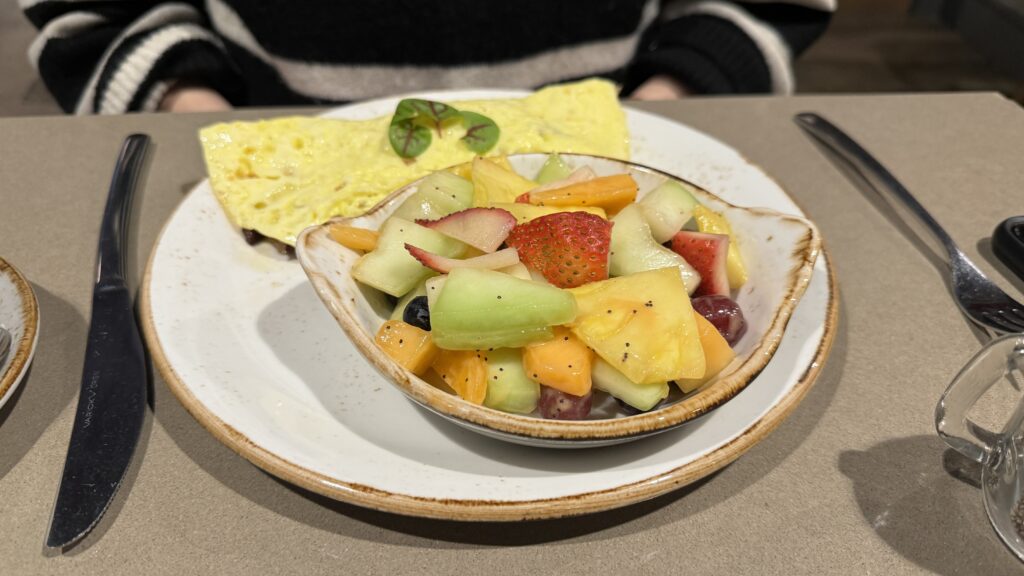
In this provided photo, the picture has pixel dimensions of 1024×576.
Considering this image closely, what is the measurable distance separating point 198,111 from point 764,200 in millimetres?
1519

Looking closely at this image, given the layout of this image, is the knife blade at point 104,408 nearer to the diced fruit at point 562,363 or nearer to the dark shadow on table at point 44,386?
the dark shadow on table at point 44,386

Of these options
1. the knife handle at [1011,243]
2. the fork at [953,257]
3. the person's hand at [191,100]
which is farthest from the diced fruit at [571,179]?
the person's hand at [191,100]

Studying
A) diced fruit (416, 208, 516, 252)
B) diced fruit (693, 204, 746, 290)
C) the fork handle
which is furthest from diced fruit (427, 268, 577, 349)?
the fork handle

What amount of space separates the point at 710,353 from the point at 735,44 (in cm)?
155

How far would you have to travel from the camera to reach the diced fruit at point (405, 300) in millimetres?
1027

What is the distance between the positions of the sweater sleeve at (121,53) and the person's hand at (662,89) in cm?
Answer: 128

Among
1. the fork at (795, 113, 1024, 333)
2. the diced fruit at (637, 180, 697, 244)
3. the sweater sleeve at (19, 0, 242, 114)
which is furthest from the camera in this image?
the sweater sleeve at (19, 0, 242, 114)

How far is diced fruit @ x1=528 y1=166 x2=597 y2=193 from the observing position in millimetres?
1191

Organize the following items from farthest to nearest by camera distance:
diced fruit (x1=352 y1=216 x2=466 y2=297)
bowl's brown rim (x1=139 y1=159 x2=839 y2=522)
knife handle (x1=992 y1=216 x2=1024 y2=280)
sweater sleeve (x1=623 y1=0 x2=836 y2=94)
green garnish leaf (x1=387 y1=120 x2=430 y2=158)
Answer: sweater sleeve (x1=623 y1=0 x2=836 y2=94)
green garnish leaf (x1=387 y1=120 x2=430 y2=158)
knife handle (x1=992 y1=216 x2=1024 y2=280)
diced fruit (x1=352 y1=216 x2=466 y2=297)
bowl's brown rim (x1=139 y1=159 x2=839 y2=522)

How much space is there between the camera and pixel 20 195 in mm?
1555

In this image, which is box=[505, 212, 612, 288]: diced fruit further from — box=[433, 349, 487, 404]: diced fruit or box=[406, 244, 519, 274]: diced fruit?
box=[433, 349, 487, 404]: diced fruit

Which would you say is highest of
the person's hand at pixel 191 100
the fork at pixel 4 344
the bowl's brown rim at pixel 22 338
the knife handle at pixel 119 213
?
the bowl's brown rim at pixel 22 338

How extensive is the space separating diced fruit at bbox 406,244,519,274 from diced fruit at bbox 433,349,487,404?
4.8 inches

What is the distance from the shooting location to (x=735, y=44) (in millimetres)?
2162
